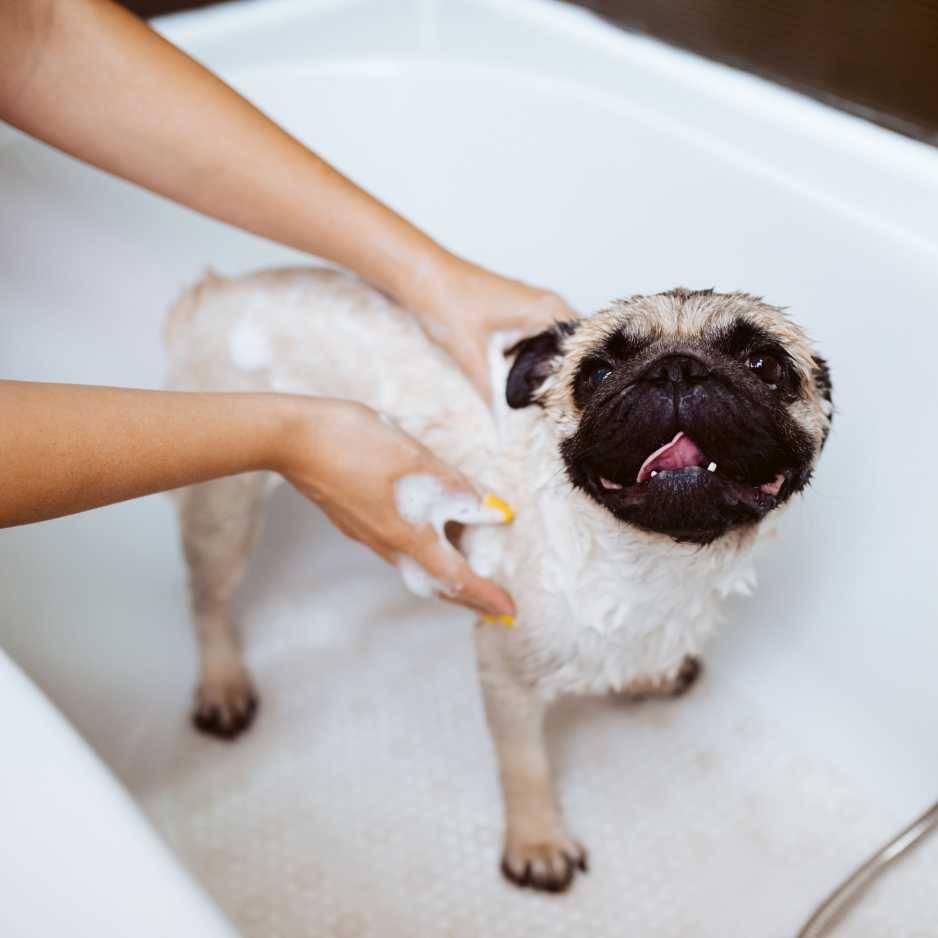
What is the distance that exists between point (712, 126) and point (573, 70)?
1.08ft

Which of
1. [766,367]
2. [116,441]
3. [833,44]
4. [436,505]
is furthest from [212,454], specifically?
[833,44]

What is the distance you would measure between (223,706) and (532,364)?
0.96 m

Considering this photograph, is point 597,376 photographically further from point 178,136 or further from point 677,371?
point 178,136

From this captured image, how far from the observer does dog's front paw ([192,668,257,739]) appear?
178 centimetres

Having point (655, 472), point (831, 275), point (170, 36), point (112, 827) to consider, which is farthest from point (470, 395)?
point (170, 36)

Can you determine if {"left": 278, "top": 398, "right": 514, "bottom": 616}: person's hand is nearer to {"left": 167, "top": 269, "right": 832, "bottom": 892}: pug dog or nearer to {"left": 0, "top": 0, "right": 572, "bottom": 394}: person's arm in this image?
{"left": 167, "top": 269, "right": 832, "bottom": 892}: pug dog

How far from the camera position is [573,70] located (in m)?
1.74

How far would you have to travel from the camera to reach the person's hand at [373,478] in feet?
3.87

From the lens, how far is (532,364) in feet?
4.10

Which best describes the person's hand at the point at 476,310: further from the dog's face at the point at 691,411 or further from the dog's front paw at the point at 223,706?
the dog's front paw at the point at 223,706

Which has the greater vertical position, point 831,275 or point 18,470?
point 831,275

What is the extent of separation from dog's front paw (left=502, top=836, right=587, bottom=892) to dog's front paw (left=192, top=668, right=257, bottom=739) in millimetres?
569

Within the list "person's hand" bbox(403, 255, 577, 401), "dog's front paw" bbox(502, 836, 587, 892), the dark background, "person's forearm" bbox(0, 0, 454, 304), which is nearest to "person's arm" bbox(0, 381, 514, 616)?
"person's hand" bbox(403, 255, 577, 401)

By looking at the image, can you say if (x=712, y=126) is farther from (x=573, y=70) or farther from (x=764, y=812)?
(x=764, y=812)
